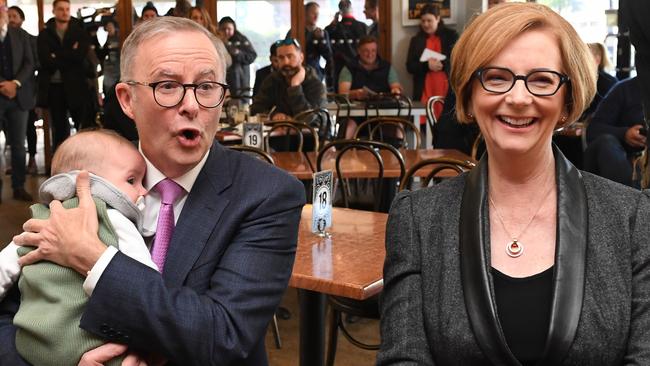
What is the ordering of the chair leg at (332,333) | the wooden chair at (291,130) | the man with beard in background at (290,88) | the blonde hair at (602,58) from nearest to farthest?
the chair leg at (332,333) → the wooden chair at (291,130) → the blonde hair at (602,58) → the man with beard in background at (290,88)

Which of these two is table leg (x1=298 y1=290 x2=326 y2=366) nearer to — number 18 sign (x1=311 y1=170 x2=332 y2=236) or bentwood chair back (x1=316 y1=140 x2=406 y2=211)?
number 18 sign (x1=311 y1=170 x2=332 y2=236)

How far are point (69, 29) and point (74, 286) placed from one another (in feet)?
28.4

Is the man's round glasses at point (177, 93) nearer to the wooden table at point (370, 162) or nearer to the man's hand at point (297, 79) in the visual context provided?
the wooden table at point (370, 162)

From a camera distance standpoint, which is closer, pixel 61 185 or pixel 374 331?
pixel 61 185

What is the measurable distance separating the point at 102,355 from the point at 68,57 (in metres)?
8.61

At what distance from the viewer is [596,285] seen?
1.67 m

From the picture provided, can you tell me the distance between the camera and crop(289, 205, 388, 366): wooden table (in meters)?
2.38

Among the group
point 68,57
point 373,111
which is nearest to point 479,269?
point 373,111

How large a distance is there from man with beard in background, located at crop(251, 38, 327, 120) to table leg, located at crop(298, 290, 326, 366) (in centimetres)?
418

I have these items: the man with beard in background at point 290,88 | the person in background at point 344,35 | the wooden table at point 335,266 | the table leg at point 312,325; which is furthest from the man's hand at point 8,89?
the table leg at point 312,325

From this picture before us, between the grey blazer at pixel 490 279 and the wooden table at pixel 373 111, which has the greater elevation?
the grey blazer at pixel 490 279

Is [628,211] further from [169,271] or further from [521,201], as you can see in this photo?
[169,271]

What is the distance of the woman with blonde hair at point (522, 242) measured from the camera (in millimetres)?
1646

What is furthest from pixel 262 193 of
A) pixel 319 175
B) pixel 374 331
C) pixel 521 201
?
pixel 374 331
